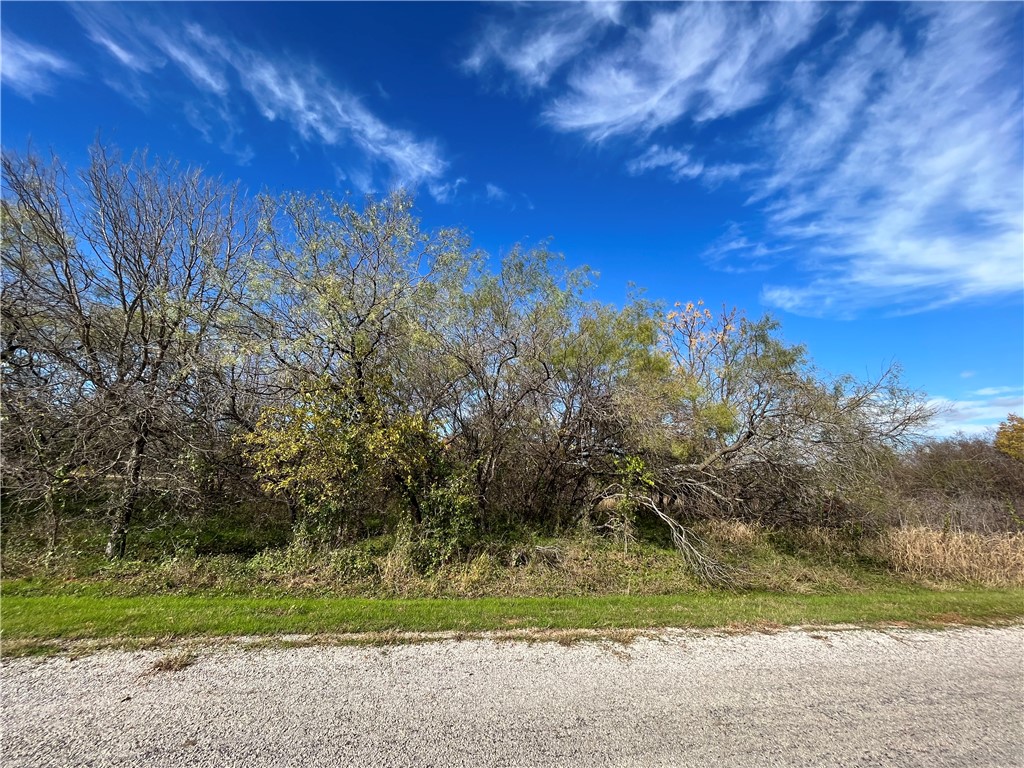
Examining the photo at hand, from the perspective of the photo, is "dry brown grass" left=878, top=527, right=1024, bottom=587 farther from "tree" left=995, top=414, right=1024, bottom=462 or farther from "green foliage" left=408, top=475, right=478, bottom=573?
"tree" left=995, top=414, right=1024, bottom=462

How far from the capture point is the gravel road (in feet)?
10.7

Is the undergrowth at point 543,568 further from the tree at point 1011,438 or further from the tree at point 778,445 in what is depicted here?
the tree at point 1011,438

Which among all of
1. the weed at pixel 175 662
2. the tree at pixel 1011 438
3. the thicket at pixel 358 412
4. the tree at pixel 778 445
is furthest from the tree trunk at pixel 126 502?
the tree at pixel 1011 438

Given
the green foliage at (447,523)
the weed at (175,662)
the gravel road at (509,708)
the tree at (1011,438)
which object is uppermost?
the tree at (1011,438)

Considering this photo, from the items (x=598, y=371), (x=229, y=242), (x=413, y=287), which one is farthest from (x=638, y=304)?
(x=229, y=242)

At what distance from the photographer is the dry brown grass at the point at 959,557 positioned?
995cm

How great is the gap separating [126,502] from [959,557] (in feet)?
57.7

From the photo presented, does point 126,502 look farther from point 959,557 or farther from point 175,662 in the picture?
point 959,557

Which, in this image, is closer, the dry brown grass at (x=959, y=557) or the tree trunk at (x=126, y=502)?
the tree trunk at (x=126, y=502)

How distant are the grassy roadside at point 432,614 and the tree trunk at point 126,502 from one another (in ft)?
8.58

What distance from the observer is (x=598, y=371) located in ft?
40.0

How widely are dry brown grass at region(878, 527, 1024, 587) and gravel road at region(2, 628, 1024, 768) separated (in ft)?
20.5

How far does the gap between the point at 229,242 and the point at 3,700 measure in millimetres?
9765

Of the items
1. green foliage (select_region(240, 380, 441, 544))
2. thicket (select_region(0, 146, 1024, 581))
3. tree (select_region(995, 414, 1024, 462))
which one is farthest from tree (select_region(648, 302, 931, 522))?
tree (select_region(995, 414, 1024, 462))
